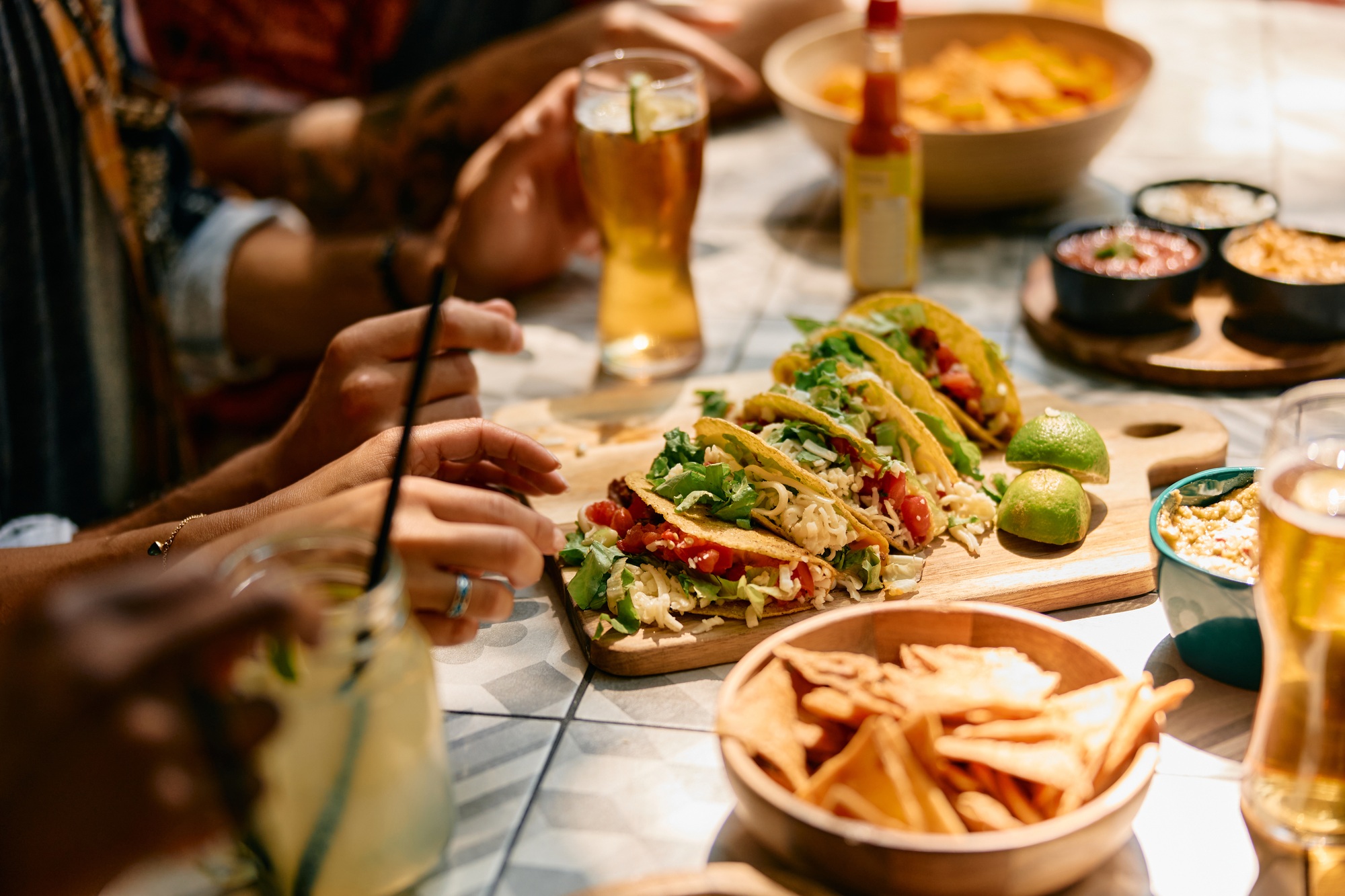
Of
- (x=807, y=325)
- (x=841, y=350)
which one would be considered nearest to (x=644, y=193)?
(x=807, y=325)

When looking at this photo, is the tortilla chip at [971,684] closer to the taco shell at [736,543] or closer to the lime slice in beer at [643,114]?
the taco shell at [736,543]

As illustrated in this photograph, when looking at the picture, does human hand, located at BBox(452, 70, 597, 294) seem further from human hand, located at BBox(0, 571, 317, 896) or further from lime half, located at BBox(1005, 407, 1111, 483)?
human hand, located at BBox(0, 571, 317, 896)

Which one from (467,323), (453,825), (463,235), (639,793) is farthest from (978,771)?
(463,235)

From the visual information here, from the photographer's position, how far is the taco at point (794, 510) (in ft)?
4.23

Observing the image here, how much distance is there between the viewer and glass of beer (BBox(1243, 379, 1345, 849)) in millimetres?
869

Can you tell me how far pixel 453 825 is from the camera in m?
1.01

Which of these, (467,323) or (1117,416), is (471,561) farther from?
(1117,416)

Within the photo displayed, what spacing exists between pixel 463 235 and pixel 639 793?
55.6 inches

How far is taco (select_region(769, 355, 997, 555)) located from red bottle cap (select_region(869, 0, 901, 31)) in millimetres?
652

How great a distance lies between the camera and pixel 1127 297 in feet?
5.95

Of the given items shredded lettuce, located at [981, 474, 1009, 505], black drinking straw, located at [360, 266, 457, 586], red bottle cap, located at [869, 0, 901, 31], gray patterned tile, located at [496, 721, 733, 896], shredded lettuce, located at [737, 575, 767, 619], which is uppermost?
red bottle cap, located at [869, 0, 901, 31]

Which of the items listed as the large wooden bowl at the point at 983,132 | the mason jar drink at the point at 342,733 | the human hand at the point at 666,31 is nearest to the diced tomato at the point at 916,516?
the mason jar drink at the point at 342,733

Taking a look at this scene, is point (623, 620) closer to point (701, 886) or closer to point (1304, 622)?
Result: point (701, 886)

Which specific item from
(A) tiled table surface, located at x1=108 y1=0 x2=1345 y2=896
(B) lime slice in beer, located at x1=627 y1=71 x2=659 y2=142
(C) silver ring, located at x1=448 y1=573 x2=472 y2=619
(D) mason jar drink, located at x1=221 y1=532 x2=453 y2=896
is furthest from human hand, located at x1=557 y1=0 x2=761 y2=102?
(D) mason jar drink, located at x1=221 y1=532 x2=453 y2=896
